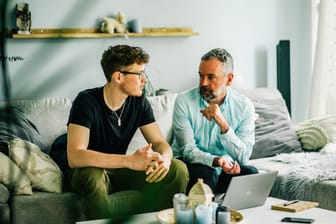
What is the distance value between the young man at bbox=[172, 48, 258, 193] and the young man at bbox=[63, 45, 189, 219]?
15 cm

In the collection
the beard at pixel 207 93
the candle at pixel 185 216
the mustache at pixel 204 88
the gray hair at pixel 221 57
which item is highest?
the gray hair at pixel 221 57

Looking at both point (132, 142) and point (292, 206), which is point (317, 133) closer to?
point (132, 142)

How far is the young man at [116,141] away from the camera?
2484 millimetres

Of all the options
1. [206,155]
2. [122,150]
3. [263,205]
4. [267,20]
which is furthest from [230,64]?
[267,20]

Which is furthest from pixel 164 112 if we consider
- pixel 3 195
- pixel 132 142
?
pixel 3 195

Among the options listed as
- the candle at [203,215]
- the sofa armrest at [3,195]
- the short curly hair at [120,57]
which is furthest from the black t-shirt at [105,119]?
the candle at [203,215]

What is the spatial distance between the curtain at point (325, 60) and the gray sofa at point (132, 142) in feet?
1.68

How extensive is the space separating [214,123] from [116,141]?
1.62ft

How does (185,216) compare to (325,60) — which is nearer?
(185,216)

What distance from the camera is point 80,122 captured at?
8.42 ft

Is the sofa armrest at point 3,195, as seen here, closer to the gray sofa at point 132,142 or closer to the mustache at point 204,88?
the gray sofa at point 132,142

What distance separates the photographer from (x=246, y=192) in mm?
2244

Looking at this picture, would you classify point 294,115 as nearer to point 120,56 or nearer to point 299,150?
point 299,150

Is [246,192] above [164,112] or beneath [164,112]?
beneath
